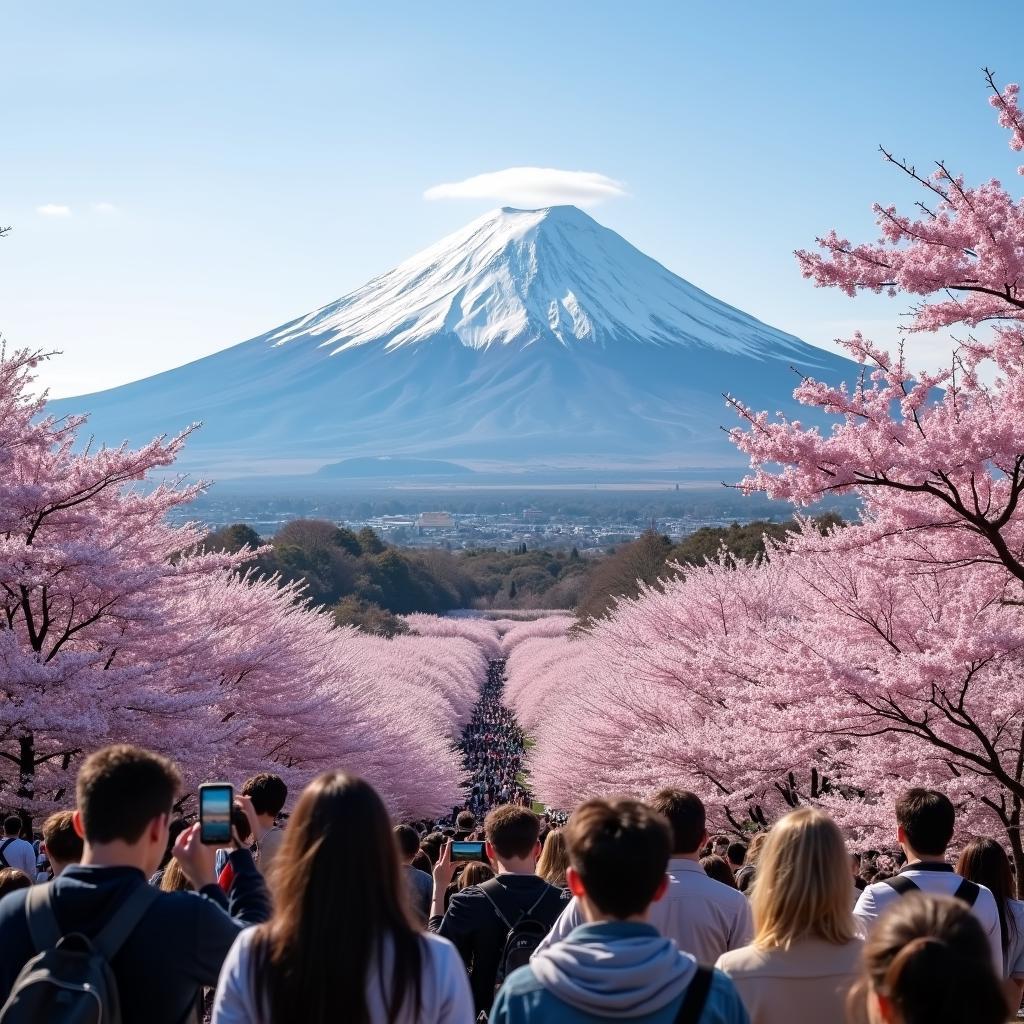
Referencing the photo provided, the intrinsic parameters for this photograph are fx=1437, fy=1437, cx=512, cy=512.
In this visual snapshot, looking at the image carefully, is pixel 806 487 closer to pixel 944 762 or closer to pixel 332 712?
pixel 944 762

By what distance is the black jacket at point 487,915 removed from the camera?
6.20m

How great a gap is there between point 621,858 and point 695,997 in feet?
1.31

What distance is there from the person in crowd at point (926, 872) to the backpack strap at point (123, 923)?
2.87 m

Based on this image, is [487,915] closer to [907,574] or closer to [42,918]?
[42,918]

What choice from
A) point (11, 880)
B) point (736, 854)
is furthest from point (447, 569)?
point (11, 880)

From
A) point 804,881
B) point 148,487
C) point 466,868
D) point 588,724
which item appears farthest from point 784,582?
point 148,487

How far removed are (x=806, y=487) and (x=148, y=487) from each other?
19102 cm

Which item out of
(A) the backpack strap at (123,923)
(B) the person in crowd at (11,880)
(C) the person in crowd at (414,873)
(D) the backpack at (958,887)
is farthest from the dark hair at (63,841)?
(D) the backpack at (958,887)

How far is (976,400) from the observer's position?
48.3 ft

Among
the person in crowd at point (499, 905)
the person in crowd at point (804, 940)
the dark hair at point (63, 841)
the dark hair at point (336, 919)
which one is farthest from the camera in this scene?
the dark hair at point (63, 841)

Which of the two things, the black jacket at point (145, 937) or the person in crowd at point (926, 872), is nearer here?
the black jacket at point (145, 937)

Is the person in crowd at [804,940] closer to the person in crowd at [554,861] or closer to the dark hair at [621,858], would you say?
the dark hair at [621,858]

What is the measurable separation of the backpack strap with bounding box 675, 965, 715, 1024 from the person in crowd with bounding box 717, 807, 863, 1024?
77 centimetres

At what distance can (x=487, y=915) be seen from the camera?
20.4 feet
